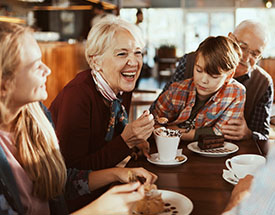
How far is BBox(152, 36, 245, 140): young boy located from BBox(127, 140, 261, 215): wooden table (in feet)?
1.16

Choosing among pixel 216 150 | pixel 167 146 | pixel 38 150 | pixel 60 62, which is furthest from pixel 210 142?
pixel 60 62

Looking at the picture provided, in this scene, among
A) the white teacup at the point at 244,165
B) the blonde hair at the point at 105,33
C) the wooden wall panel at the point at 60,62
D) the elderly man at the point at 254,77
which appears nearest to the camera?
the white teacup at the point at 244,165

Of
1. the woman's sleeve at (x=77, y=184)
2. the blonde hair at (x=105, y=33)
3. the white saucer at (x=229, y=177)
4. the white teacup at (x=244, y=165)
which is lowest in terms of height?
the woman's sleeve at (x=77, y=184)

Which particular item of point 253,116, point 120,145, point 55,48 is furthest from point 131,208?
point 55,48

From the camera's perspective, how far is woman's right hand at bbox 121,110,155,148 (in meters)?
1.49

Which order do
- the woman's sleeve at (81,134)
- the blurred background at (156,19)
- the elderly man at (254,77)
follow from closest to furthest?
1. the woman's sleeve at (81,134)
2. the elderly man at (254,77)
3. the blurred background at (156,19)

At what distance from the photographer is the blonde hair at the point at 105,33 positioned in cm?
162

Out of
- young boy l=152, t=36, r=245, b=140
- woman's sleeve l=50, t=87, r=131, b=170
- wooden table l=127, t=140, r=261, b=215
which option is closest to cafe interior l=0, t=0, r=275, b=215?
wooden table l=127, t=140, r=261, b=215

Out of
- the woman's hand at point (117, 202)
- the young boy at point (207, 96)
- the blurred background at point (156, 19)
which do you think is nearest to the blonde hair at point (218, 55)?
the young boy at point (207, 96)

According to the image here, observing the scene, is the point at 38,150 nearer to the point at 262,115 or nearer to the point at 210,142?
the point at 210,142

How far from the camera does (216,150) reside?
158 centimetres

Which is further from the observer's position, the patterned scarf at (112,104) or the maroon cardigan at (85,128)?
the patterned scarf at (112,104)

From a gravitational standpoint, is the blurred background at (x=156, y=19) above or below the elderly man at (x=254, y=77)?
above

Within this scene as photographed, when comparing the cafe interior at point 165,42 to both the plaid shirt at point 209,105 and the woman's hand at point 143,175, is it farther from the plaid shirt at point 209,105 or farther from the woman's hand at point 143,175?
the plaid shirt at point 209,105
